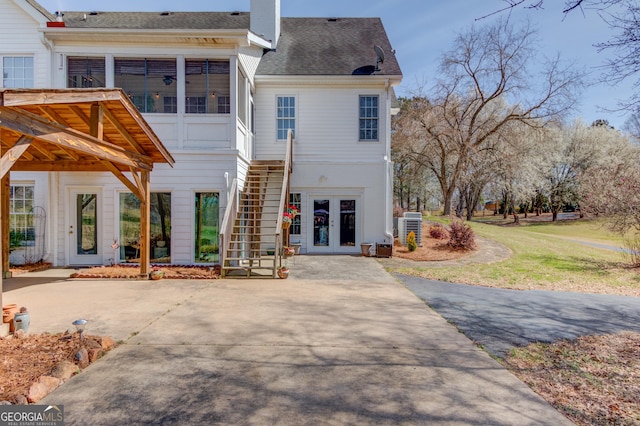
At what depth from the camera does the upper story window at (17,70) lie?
9.78 meters

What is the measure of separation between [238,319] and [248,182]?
19.8 feet

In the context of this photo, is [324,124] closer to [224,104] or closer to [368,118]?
[368,118]

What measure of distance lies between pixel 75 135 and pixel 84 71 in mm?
5713

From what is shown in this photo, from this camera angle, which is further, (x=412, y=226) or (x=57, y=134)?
(x=412, y=226)

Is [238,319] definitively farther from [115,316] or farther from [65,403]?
[65,403]

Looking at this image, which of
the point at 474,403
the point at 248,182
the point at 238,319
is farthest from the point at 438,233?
the point at 474,403

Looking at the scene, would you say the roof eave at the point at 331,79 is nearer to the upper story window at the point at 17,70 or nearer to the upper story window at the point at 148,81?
the upper story window at the point at 148,81

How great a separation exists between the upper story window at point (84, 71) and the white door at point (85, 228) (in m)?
3.07

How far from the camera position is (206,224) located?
9820mm

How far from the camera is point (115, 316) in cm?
536

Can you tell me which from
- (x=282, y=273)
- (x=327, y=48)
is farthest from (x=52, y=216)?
(x=327, y=48)

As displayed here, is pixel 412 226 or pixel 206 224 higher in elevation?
pixel 206 224

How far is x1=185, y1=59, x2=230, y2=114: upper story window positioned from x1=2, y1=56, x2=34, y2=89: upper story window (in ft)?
14.6

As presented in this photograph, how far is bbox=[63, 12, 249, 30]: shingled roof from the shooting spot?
39.1 feet
